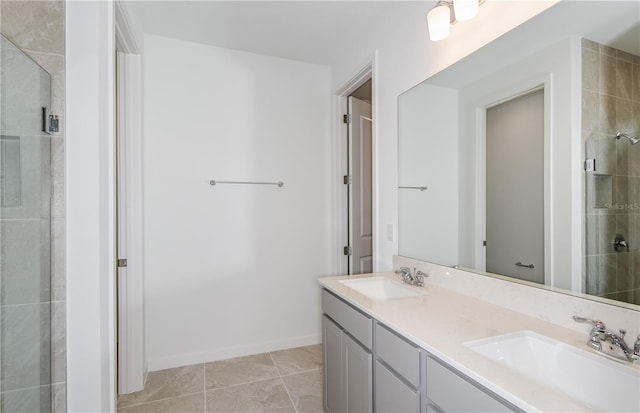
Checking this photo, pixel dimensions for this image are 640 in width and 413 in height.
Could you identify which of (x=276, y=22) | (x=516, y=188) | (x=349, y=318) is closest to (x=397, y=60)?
(x=276, y=22)

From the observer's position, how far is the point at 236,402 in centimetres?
197

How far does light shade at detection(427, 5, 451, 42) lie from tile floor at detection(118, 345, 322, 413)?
7.23 ft

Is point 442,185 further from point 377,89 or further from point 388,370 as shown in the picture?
point 388,370

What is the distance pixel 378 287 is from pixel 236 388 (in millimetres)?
1227

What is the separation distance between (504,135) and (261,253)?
196 cm

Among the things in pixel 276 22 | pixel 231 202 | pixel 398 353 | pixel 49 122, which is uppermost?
pixel 276 22

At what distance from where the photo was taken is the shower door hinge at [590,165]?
3.30 feet

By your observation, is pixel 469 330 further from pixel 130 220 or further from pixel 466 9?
pixel 130 220

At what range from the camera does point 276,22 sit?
2131 mm

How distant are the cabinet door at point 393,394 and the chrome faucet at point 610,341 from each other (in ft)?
1.79

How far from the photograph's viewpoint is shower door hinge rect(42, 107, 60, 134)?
1188 millimetres

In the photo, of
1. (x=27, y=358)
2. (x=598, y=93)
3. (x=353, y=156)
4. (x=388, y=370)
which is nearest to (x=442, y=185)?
(x=598, y=93)

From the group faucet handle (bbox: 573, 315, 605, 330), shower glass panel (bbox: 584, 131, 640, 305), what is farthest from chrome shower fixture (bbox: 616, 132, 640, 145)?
faucet handle (bbox: 573, 315, 605, 330)

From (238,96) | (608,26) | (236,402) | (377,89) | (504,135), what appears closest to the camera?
(608,26)
